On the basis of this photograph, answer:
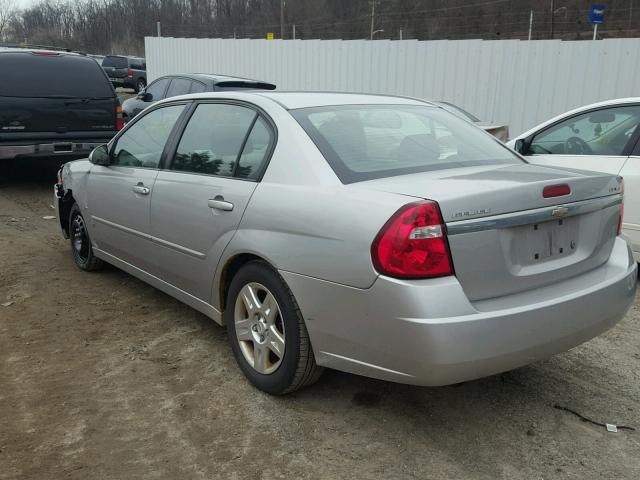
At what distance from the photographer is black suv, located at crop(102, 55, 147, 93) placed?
3238 cm

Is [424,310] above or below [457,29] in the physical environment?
below

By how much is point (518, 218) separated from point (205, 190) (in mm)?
1787

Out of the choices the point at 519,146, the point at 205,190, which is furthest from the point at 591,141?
the point at 205,190

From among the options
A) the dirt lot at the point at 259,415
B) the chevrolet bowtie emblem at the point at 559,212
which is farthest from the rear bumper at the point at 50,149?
the chevrolet bowtie emblem at the point at 559,212

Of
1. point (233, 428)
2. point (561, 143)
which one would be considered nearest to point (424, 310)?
point (233, 428)

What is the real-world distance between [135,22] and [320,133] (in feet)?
244

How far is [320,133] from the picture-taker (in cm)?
325

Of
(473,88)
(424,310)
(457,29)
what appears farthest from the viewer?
(457,29)

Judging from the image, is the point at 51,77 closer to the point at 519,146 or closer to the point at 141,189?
the point at 141,189

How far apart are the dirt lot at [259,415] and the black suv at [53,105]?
14.7ft

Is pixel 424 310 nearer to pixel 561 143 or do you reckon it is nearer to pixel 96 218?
pixel 96 218

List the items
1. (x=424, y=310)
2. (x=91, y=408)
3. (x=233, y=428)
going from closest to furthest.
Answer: (x=424, y=310) → (x=233, y=428) → (x=91, y=408)

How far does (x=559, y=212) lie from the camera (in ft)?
9.28

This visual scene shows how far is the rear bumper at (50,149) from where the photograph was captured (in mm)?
8023
